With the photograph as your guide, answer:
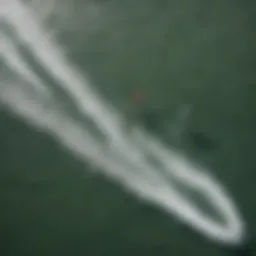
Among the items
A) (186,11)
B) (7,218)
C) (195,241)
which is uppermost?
(186,11)

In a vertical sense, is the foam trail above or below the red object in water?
below

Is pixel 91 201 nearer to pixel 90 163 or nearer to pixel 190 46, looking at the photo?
pixel 90 163

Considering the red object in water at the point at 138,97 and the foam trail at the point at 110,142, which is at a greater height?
the red object in water at the point at 138,97

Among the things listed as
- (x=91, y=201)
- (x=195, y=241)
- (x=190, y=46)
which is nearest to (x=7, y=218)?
(x=91, y=201)
